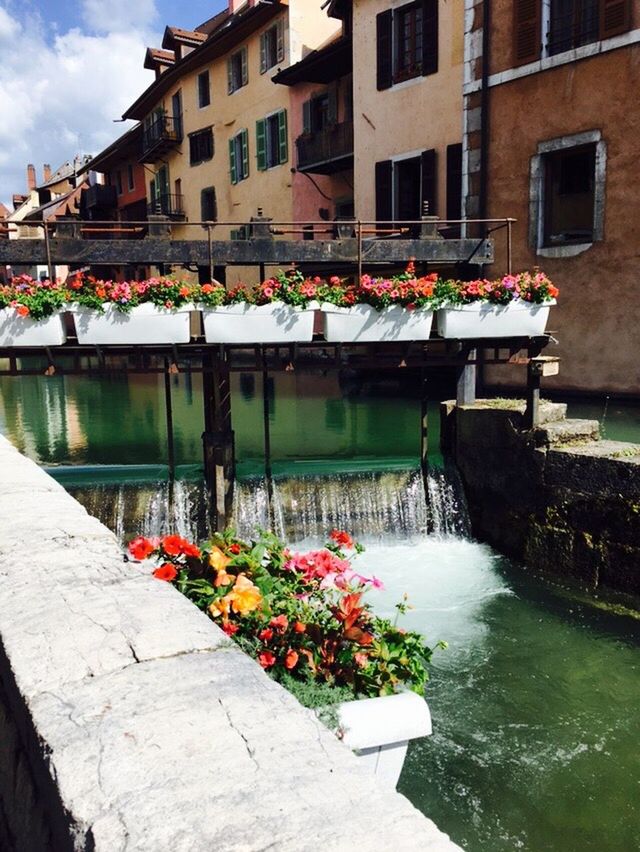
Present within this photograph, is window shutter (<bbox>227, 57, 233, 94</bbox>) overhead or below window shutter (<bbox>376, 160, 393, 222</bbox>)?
overhead

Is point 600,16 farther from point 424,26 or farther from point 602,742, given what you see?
point 602,742

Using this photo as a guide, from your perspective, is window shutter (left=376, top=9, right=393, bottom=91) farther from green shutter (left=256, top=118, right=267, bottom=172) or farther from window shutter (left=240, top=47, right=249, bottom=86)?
window shutter (left=240, top=47, right=249, bottom=86)

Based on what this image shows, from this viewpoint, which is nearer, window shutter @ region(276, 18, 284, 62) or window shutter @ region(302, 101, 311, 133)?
window shutter @ region(302, 101, 311, 133)

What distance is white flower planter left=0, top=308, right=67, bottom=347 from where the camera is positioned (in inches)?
335

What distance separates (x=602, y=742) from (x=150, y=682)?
16.2 feet

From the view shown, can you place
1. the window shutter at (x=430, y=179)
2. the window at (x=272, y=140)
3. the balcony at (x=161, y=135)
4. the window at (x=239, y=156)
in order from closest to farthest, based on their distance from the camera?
the window shutter at (x=430, y=179) < the window at (x=272, y=140) < the window at (x=239, y=156) < the balcony at (x=161, y=135)

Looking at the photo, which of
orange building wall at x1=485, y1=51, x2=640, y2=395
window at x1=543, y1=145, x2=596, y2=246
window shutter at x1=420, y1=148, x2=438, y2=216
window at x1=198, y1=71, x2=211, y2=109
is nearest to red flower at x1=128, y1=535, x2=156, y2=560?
orange building wall at x1=485, y1=51, x2=640, y2=395

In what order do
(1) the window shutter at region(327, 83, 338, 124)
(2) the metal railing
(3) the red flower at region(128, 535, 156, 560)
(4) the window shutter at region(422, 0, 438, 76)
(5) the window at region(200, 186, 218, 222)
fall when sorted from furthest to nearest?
1. (5) the window at region(200, 186, 218, 222)
2. (1) the window shutter at region(327, 83, 338, 124)
3. (2) the metal railing
4. (4) the window shutter at region(422, 0, 438, 76)
5. (3) the red flower at region(128, 535, 156, 560)

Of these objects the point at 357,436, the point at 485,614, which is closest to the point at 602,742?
the point at 485,614

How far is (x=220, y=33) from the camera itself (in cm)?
2642

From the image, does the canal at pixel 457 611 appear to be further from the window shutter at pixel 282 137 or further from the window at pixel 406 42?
the window shutter at pixel 282 137

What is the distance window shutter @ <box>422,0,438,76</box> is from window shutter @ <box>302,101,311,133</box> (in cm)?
Answer: 643

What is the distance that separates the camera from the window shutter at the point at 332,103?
72.9 feet

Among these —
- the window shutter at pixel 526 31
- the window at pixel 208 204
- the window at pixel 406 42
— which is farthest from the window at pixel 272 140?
the window shutter at pixel 526 31
